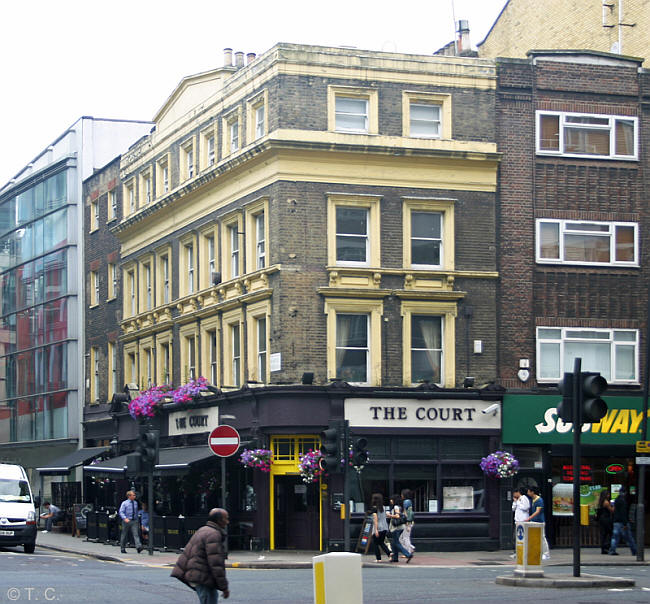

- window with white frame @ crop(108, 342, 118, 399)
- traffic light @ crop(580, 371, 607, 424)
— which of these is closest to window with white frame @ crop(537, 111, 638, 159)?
traffic light @ crop(580, 371, 607, 424)

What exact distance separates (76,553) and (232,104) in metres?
13.5

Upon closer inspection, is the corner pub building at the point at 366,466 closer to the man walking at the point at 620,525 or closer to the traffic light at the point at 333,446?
the man walking at the point at 620,525

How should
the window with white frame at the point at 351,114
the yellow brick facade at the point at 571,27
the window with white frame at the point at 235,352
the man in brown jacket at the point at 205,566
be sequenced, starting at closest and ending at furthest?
the man in brown jacket at the point at 205,566 < the window with white frame at the point at 351,114 < the window with white frame at the point at 235,352 < the yellow brick facade at the point at 571,27

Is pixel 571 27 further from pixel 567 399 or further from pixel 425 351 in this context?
pixel 567 399

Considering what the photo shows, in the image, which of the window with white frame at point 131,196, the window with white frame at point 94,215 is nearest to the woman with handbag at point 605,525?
the window with white frame at point 131,196

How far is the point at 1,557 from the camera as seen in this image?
103 ft

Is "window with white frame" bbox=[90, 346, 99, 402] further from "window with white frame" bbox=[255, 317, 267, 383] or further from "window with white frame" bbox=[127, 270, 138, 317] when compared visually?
"window with white frame" bbox=[255, 317, 267, 383]

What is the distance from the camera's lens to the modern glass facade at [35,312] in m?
54.0

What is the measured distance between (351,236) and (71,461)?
18771 millimetres

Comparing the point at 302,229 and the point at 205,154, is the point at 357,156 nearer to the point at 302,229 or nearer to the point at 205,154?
the point at 302,229

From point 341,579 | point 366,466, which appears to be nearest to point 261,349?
point 366,466

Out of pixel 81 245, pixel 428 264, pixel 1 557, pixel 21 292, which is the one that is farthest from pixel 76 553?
pixel 21 292

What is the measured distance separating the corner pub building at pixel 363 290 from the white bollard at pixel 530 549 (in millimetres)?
10792

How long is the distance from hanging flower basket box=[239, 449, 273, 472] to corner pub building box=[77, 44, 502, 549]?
0.55 metres
